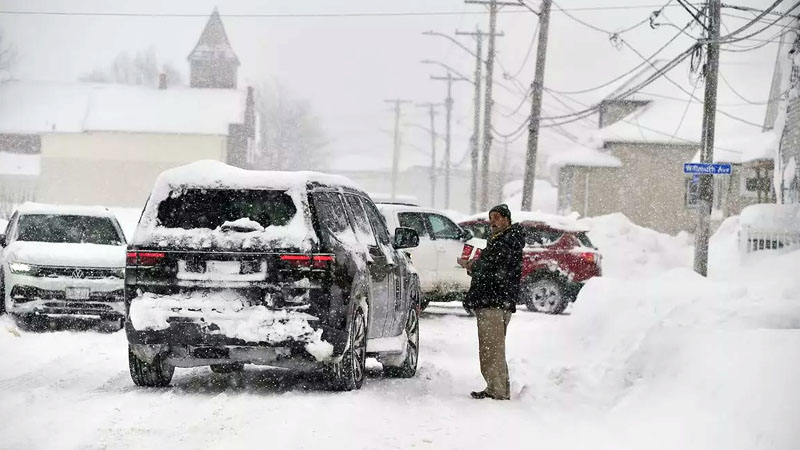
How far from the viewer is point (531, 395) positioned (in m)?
9.89

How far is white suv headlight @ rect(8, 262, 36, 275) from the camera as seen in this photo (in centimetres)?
1418

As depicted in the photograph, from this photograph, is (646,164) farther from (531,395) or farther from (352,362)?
(352,362)

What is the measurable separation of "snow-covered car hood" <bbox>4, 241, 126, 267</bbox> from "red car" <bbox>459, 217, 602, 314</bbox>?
835cm

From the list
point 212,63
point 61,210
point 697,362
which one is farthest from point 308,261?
point 212,63

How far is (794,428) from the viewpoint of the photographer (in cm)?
617

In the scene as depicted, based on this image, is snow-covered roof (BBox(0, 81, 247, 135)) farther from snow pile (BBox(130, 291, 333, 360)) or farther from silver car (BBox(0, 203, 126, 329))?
snow pile (BBox(130, 291, 333, 360))

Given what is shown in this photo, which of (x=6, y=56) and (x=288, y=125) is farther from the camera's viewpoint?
(x=288, y=125)

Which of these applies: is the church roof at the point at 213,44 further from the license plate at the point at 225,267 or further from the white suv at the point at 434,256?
the license plate at the point at 225,267

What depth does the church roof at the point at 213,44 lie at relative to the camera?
8256 cm

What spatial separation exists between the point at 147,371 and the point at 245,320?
1.18 m

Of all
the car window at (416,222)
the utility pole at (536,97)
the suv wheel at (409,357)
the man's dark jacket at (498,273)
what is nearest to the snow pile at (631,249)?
the utility pole at (536,97)

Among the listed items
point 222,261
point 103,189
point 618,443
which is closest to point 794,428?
point 618,443

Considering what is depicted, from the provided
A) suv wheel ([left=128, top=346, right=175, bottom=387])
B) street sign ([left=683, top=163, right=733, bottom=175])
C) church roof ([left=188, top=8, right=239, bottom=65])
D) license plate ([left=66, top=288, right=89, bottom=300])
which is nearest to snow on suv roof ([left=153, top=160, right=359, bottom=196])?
suv wheel ([left=128, top=346, right=175, bottom=387])

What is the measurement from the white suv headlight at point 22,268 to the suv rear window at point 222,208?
19.2 feet
